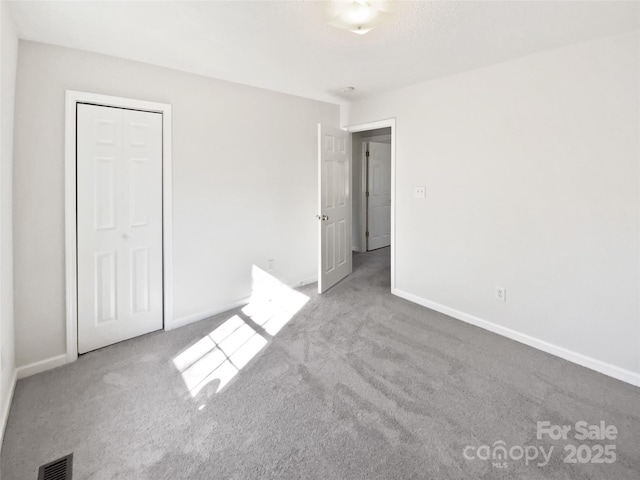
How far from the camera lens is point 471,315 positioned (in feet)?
10.4

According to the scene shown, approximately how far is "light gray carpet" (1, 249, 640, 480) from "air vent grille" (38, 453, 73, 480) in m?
0.03

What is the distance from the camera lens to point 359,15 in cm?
188

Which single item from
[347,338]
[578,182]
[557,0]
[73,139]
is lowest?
[347,338]

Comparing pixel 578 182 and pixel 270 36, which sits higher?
pixel 270 36

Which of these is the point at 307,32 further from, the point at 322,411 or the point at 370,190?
the point at 370,190

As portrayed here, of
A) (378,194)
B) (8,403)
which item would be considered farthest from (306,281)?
(8,403)

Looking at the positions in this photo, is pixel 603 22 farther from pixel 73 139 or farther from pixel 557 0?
pixel 73 139

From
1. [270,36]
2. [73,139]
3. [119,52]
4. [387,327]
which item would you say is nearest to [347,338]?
[387,327]

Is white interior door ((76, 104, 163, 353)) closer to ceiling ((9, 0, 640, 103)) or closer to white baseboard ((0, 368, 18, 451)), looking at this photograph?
white baseboard ((0, 368, 18, 451))

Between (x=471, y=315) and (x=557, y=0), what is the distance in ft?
8.00

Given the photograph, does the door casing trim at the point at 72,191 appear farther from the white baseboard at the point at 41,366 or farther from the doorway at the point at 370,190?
the doorway at the point at 370,190

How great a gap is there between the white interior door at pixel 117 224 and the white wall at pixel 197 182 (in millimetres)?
143

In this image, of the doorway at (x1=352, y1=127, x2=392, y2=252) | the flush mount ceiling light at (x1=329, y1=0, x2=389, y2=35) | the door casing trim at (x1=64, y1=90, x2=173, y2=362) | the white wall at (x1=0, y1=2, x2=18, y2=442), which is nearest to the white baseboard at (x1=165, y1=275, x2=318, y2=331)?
the door casing trim at (x1=64, y1=90, x2=173, y2=362)

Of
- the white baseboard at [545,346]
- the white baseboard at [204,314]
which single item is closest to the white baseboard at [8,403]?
the white baseboard at [204,314]
